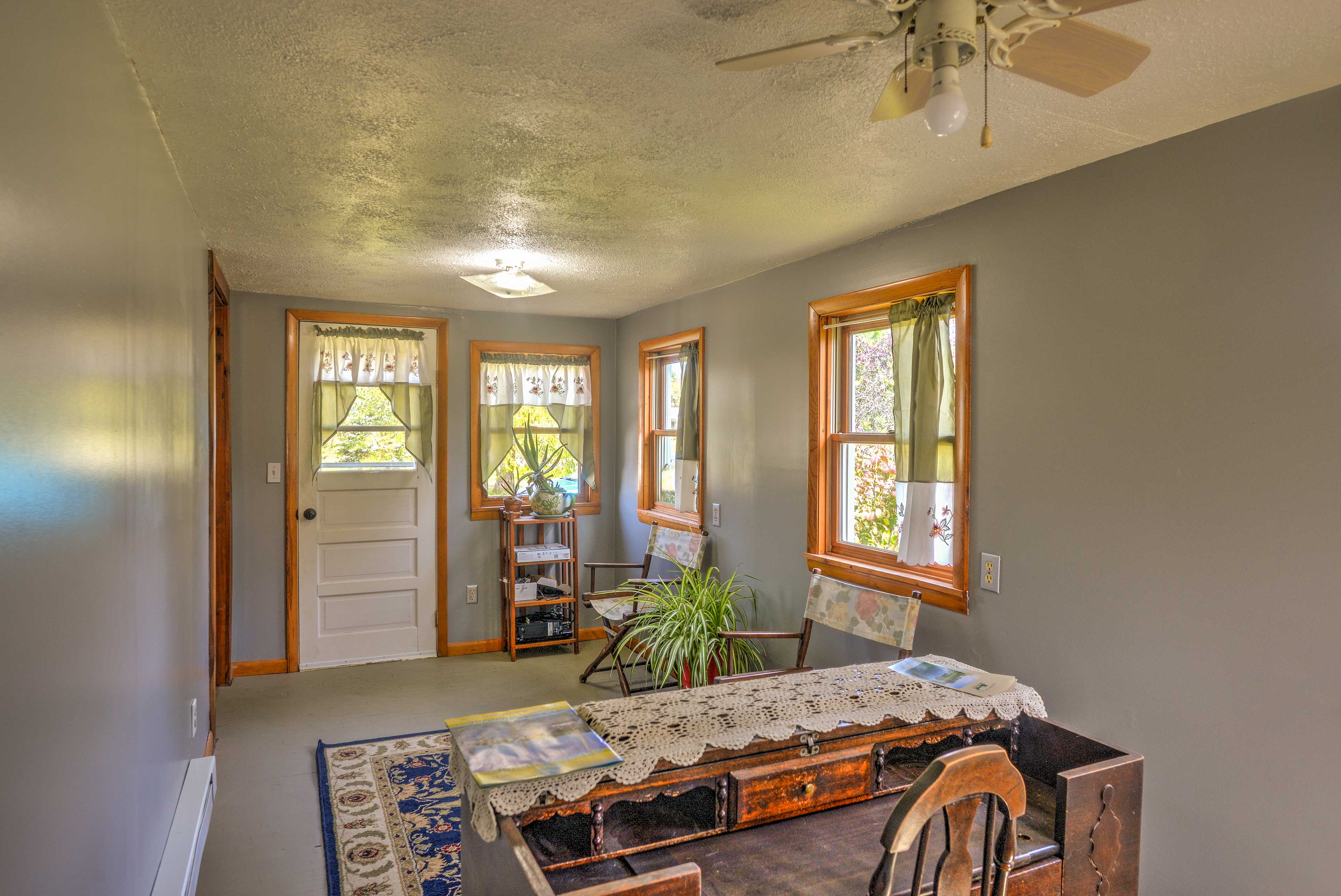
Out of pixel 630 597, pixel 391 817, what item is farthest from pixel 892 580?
pixel 391 817

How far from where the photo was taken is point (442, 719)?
4.20 m

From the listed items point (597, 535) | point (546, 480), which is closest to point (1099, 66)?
point (546, 480)

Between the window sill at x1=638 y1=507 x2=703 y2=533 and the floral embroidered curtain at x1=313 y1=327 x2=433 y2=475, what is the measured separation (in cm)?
151

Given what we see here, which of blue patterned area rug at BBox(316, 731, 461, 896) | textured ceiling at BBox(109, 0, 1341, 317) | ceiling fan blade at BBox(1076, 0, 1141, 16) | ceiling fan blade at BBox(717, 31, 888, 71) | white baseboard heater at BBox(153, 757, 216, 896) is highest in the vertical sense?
textured ceiling at BBox(109, 0, 1341, 317)

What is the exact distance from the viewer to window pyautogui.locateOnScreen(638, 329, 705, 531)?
4.78 meters

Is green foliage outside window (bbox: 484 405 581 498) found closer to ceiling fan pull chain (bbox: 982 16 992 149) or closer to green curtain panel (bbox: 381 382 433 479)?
green curtain panel (bbox: 381 382 433 479)

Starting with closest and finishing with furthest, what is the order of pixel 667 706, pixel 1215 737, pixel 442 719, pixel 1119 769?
pixel 1119 769
pixel 667 706
pixel 1215 737
pixel 442 719

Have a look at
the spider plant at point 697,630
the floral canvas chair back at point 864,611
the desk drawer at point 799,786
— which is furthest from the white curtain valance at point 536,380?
the desk drawer at point 799,786

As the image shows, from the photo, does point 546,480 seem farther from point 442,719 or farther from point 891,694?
point 891,694

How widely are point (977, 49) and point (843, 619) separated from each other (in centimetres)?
244

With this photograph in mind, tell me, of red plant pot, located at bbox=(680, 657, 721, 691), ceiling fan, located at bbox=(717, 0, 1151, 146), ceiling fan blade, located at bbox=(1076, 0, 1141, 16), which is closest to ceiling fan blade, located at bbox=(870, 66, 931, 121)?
ceiling fan, located at bbox=(717, 0, 1151, 146)

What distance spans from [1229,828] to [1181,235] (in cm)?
160

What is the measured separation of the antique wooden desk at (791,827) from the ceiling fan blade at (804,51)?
1.40m

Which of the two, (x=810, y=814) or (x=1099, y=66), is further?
(x=810, y=814)
